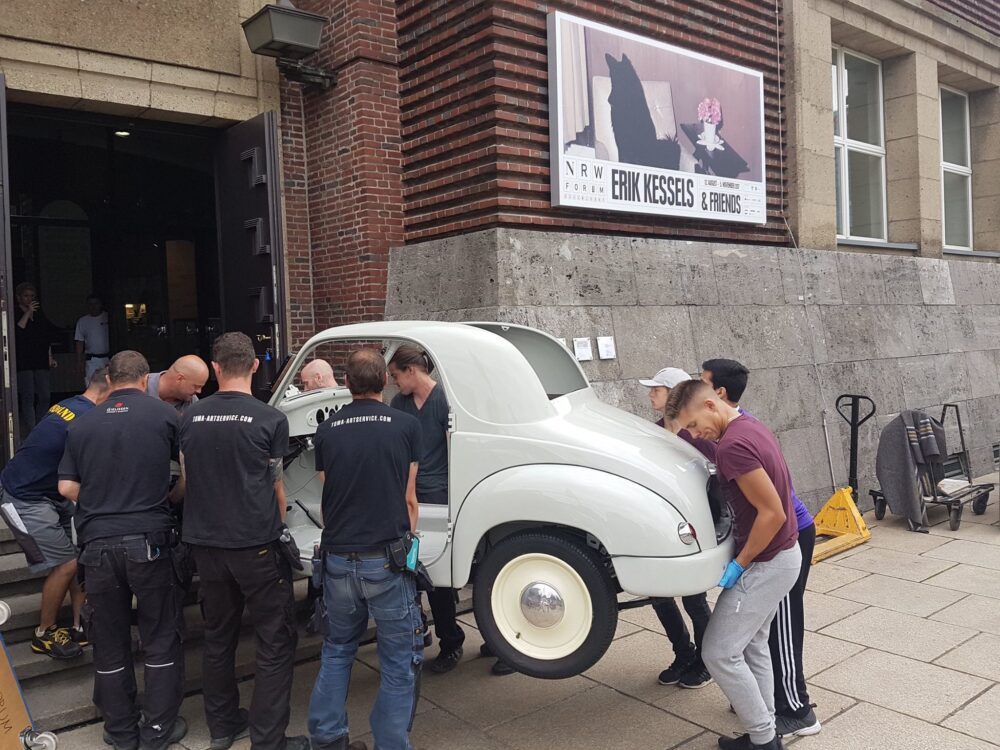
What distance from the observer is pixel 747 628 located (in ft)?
12.1

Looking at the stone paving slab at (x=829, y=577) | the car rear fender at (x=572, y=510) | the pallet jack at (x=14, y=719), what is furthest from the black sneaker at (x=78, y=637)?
the stone paving slab at (x=829, y=577)

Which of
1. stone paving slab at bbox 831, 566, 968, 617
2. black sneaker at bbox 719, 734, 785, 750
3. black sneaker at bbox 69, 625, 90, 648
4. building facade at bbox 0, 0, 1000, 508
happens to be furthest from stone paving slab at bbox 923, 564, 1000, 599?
black sneaker at bbox 69, 625, 90, 648

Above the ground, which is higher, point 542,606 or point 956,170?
point 956,170

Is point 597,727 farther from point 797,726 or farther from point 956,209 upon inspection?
point 956,209

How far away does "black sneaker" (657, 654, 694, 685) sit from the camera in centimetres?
476

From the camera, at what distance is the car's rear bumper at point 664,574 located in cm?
351

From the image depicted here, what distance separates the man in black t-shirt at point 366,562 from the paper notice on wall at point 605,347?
153 inches

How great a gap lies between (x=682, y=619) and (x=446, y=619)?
1.37m

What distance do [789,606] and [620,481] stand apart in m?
1.19

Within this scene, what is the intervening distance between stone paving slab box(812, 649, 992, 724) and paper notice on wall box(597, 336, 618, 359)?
10.6ft

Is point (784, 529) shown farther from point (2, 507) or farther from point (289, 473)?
point (2, 507)

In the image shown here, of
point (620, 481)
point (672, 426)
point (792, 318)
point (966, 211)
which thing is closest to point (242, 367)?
point (620, 481)

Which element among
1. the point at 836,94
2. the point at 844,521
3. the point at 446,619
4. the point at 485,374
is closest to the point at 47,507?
the point at 446,619

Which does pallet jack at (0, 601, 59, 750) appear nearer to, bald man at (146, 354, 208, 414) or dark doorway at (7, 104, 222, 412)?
bald man at (146, 354, 208, 414)
